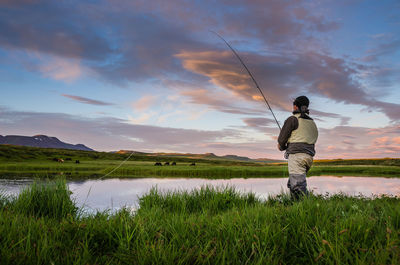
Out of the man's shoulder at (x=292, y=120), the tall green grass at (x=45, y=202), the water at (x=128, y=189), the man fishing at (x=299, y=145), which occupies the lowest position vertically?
the water at (x=128, y=189)

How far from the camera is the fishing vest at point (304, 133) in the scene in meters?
7.43

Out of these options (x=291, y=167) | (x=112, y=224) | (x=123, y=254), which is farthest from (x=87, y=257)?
(x=291, y=167)

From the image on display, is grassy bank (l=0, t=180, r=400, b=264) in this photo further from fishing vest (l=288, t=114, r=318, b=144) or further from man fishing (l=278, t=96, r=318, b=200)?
fishing vest (l=288, t=114, r=318, b=144)

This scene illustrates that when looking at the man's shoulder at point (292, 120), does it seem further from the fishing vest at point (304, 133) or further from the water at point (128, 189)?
the water at point (128, 189)

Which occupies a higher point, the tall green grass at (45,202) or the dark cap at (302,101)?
the dark cap at (302,101)

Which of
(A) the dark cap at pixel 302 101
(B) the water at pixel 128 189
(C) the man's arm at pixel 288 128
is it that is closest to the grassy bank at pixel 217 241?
(C) the man's arm at pixel 288 128

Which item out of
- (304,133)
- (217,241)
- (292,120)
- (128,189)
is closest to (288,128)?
(292,120)

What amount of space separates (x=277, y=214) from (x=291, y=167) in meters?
2.94

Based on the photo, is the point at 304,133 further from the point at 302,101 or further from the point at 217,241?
the point at 217,241

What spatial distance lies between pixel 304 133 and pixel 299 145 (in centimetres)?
35

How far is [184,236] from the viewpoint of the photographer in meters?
3.89

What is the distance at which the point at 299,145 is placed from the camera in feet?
24.3

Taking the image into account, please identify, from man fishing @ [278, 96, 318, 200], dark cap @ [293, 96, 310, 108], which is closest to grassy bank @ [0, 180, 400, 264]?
man fishing @ [278, 96, 318, 200]

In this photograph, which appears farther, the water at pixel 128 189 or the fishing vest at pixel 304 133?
the water at pixel 128 189
